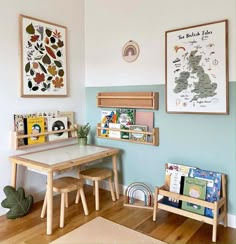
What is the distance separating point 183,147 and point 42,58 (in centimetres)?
175

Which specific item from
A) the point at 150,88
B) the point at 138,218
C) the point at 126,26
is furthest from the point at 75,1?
the point at 138,218

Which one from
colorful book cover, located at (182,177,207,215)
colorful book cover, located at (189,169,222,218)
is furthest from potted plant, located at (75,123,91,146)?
colorful book cover, located at (189,169,222,218)

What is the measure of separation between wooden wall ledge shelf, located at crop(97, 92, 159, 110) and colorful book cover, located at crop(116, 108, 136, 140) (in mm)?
66

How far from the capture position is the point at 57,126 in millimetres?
3082

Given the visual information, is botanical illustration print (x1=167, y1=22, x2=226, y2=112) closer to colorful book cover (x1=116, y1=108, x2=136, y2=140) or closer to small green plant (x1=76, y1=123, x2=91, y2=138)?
colorful book cover (x1=116, y1=108, x2=136, y2=140)

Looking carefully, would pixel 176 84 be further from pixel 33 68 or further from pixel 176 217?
pixel 33 68

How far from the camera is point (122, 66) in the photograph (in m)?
3.08

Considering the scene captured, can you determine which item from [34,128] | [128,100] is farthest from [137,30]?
[34,128]

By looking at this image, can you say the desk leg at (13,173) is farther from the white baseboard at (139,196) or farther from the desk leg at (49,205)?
the white baseboard at (139,196)

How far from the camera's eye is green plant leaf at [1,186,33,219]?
2551 millimetres

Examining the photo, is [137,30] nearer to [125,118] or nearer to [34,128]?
[125,118]

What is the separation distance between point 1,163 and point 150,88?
1.68 m

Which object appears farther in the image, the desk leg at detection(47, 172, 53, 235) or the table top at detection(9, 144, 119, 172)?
the table top at detection(9, 144, 119, 172)

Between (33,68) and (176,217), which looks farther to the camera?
(33,68)
